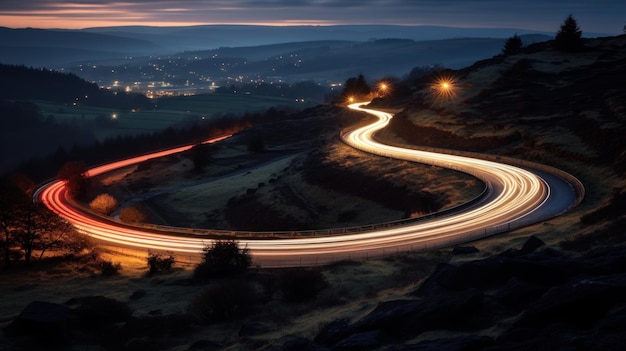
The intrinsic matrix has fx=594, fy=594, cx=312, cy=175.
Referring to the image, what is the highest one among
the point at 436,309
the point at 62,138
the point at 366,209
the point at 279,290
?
the point at 436,309

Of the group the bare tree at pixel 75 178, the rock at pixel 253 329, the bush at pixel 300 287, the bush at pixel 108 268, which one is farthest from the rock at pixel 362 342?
the bare tree at pixel 75 178

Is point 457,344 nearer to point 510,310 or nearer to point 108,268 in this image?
point 510,310

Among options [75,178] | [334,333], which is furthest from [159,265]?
[75,178]

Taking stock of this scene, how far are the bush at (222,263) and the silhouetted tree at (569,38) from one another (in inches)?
4437

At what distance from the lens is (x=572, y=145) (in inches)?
2702

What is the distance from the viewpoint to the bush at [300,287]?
107 feet

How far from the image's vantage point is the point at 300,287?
32.8 metres

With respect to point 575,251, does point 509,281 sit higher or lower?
higher

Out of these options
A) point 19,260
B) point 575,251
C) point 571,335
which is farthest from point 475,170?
point 571,335

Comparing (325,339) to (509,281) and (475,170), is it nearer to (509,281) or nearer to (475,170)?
(509,281)

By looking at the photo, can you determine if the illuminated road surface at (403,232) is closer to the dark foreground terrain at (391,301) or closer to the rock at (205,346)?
the dark foreground terrain at (391,301)

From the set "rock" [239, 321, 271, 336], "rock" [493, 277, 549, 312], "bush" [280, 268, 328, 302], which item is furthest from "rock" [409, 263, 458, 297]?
"bush" [280, 268, 328, 302]

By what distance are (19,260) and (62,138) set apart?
162 meters

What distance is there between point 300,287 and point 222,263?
8.15 meters
